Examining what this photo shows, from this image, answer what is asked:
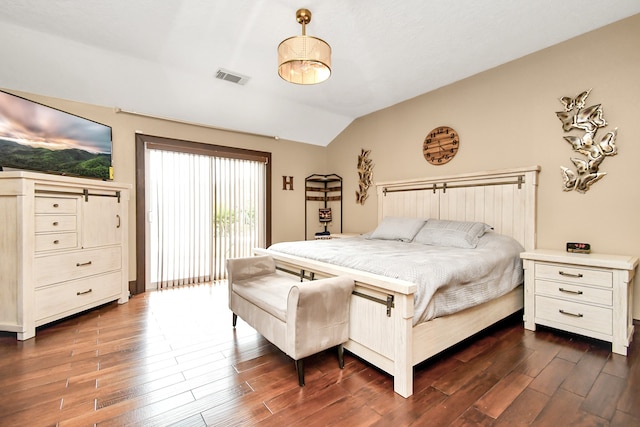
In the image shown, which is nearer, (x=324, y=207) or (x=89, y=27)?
(x=89, y=27)

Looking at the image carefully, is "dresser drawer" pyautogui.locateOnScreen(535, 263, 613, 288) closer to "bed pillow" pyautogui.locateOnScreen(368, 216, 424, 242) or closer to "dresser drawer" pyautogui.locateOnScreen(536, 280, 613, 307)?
"dresser drawer" pyautogui.locateOnScreen(536, 280, 613, 307)

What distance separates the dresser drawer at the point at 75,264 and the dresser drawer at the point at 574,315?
4181 millimetres

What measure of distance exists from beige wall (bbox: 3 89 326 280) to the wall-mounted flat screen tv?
19 cm

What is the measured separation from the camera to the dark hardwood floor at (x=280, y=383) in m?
1.43

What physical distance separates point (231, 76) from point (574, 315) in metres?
4.04

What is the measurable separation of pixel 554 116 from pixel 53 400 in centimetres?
441

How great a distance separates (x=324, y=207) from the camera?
5477mm

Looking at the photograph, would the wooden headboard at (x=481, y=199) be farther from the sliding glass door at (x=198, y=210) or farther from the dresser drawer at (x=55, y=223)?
the dresser drawer at (x=55, y=223)

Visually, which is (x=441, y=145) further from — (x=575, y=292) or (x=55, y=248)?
(x=55, y=248)

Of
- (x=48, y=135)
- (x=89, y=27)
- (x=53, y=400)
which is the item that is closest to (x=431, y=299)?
(x=53, y=400)

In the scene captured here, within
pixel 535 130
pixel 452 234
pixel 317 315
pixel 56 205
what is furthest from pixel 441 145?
pixel 56 205

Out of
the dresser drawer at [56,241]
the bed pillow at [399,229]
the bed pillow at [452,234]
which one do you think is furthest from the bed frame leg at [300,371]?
the dresser drawer at [56,241]

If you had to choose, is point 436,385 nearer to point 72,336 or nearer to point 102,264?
point 72,336

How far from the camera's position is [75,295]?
106 inches
